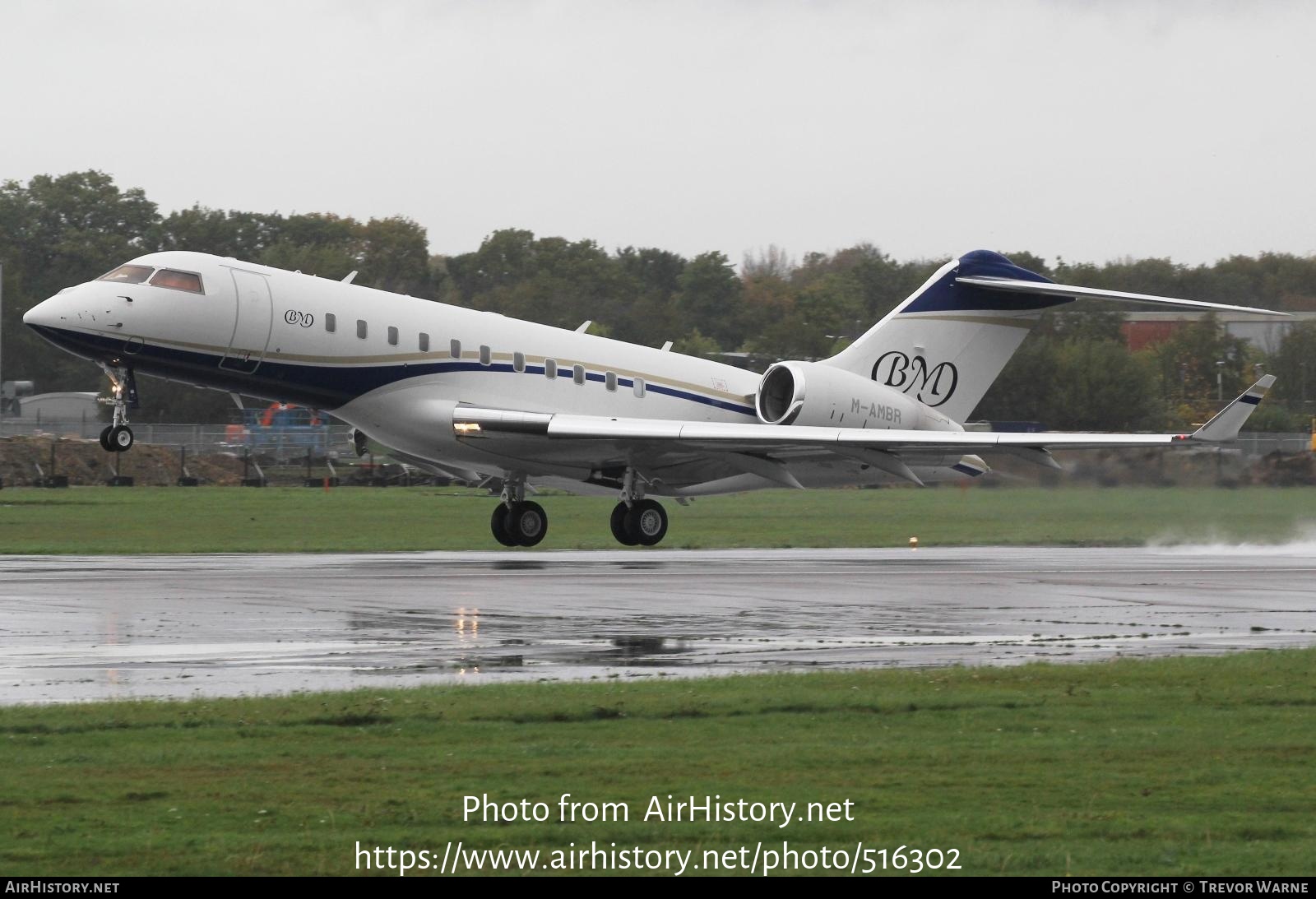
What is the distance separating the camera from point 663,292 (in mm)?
98562

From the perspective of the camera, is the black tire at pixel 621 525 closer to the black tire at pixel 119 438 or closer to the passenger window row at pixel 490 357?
Answer: the passenger window row at pixel 490 357

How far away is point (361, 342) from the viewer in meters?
26.5

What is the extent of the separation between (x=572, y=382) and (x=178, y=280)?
6960 millimetres

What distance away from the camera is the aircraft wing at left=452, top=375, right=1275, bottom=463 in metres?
26.6

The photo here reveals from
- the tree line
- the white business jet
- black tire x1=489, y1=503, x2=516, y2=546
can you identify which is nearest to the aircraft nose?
the white business jet

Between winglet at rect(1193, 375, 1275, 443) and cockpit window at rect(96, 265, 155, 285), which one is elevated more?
cockpit window at rect(96, 265, 155, 285)

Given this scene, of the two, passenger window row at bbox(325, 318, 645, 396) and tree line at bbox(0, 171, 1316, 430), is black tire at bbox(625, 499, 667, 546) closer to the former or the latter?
passenger window row at bbox(325, 318, 645, 396)

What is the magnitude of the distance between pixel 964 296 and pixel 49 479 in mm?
37800

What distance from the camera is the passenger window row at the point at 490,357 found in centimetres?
2655

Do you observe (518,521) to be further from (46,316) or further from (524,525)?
(46,316)

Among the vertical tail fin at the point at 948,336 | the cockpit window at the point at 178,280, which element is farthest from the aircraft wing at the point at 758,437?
the vertical tail fin at the point at 948,336

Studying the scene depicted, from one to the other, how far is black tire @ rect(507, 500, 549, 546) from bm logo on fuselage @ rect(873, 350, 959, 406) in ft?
24.0

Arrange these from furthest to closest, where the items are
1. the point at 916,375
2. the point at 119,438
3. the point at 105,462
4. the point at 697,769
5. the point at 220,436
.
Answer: the point at 220,436 → the point at 105,462 → the point at 916,375 → the point at 119,438 → the point at 697,769

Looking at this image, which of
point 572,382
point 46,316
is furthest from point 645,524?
point 46,316
